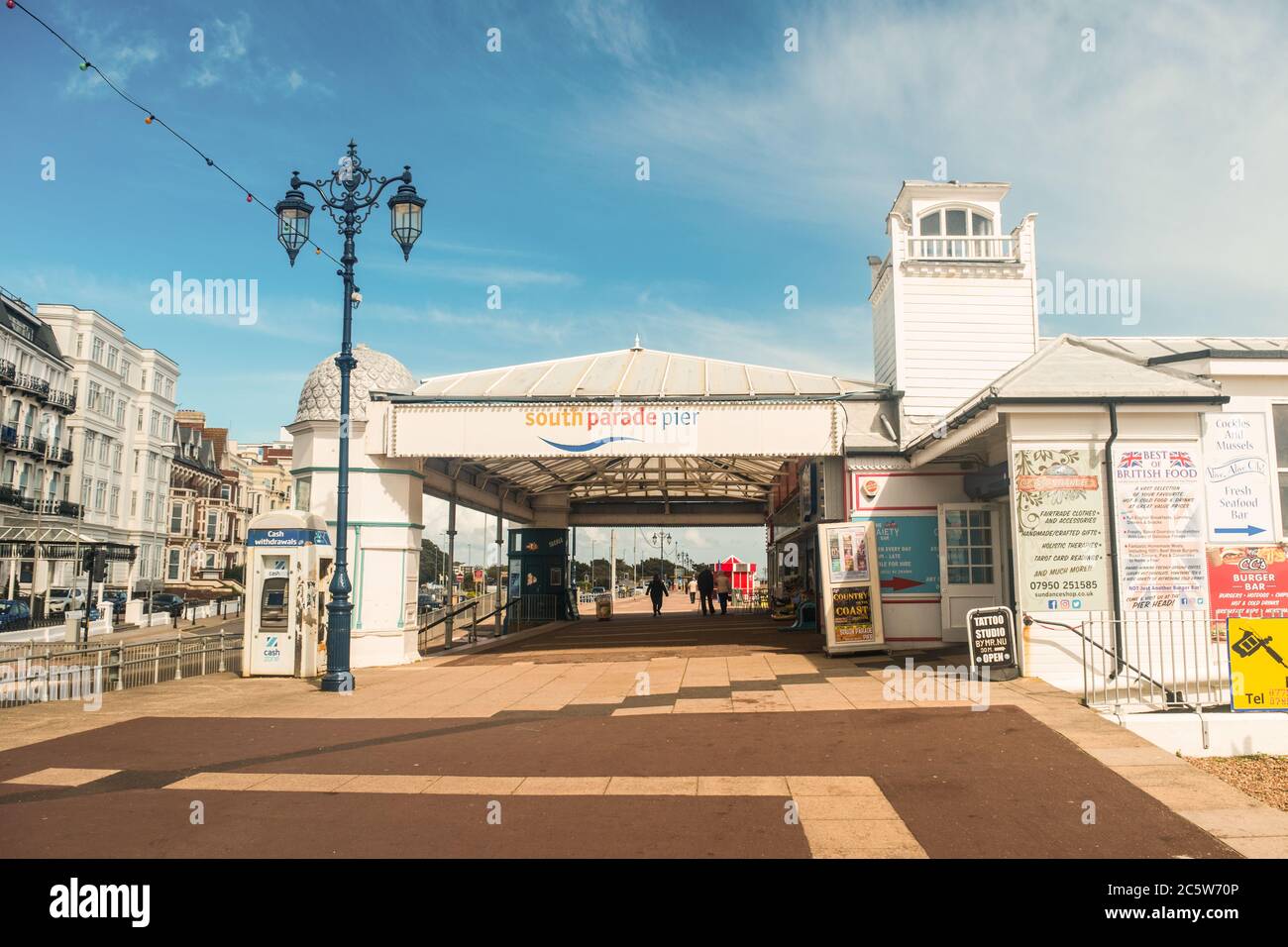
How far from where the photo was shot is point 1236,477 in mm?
12602

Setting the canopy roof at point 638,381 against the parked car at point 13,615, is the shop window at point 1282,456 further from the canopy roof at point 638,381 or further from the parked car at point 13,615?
the parked car at point 13,615

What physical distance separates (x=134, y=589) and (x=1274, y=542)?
59.3 m

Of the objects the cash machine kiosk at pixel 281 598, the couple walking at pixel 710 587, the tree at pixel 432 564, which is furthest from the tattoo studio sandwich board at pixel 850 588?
the tree at pixel 432 564

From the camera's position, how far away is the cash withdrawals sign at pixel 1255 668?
839 cm

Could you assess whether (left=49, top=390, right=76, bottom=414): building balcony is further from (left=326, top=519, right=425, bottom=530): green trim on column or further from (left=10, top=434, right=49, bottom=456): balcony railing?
(left=326, top=519, right=425, bottom=530): green trim on column

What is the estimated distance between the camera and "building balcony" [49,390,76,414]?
48.2 meters

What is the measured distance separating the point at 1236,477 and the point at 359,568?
14640mm

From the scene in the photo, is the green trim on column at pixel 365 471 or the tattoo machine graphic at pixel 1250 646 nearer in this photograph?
the tattoo machine graphic at pixel 1250 646

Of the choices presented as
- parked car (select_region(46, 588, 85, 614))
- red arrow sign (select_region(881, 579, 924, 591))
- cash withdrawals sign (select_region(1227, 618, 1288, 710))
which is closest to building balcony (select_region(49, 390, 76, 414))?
parked car (select_region(46, 588, 85, 614))

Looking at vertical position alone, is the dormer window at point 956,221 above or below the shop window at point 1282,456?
above

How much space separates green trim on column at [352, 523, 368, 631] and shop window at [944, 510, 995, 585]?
10.7 meters

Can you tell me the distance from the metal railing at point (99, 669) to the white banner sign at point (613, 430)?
16.3 ft

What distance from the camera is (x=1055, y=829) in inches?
231
